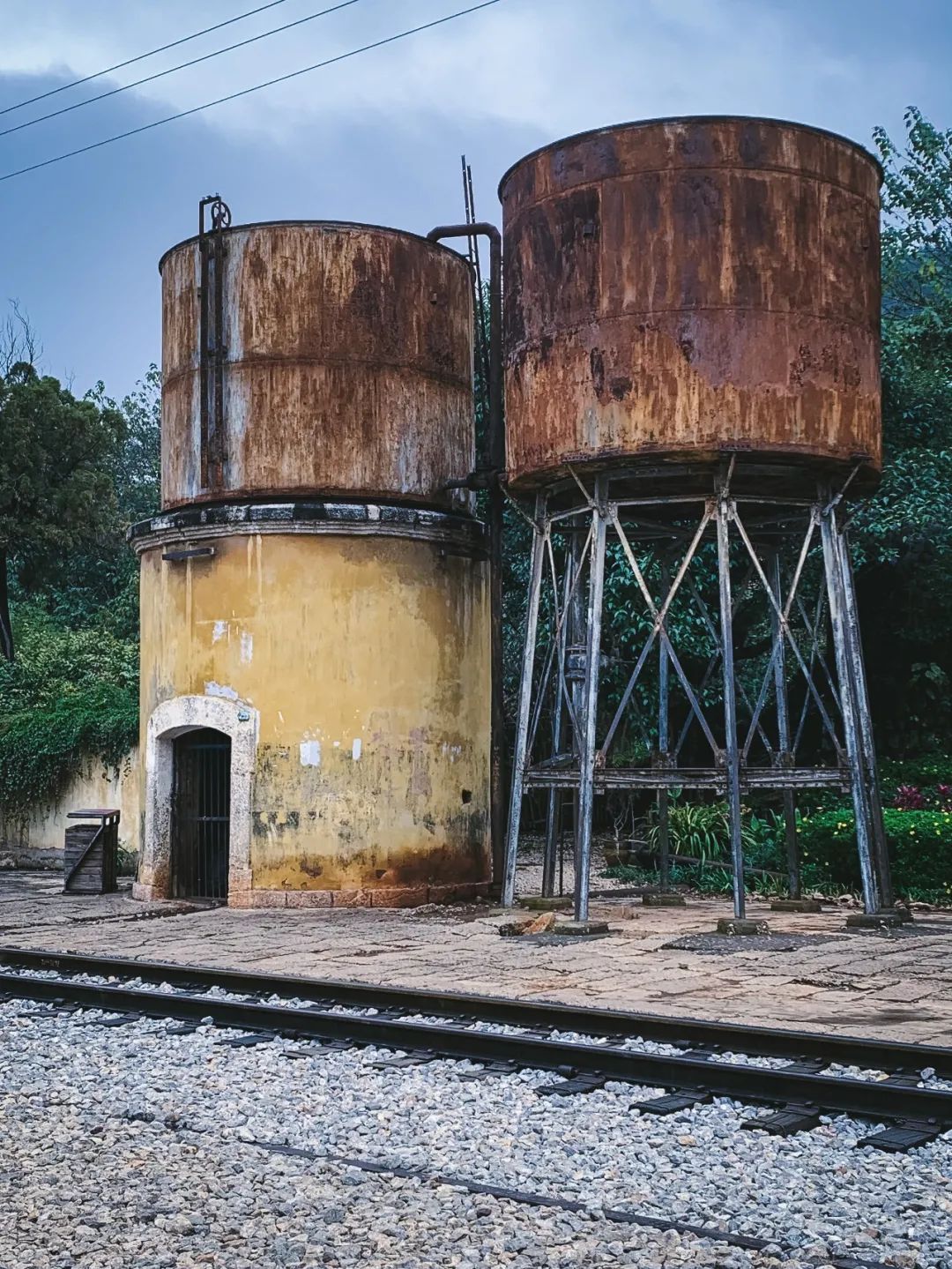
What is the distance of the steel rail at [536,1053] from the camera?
602cm

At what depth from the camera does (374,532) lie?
15.4 metres

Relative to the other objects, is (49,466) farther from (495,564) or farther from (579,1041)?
(579,1041)

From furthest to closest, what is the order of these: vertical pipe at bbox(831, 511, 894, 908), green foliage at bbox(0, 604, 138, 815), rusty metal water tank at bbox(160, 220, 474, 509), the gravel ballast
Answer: green foliage at bbox(0, 604, 138, 815) → rusty metal water tank at bbox(160, 220, 474, 509) → vertical pipe at bbox(831, 511, 894, 908) → the gravel ballast

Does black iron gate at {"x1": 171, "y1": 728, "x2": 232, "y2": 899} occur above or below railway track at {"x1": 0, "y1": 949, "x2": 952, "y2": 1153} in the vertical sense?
above

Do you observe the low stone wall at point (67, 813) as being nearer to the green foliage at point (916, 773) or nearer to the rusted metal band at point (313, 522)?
the rusted metal band at point (313, 522)

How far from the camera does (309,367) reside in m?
15.6

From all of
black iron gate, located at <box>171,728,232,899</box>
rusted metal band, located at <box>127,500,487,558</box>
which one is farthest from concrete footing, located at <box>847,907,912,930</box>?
black iron gate, located at <box>171,728,232,899</box>

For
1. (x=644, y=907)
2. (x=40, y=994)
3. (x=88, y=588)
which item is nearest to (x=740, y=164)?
(x=644, y=907)

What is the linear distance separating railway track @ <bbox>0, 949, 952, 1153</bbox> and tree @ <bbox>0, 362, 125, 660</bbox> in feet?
71.4

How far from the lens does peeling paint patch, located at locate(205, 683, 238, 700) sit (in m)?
15.1

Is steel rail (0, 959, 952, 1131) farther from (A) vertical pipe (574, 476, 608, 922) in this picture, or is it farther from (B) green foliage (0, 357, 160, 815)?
(B) green foliage (0, 357, 160, 815)

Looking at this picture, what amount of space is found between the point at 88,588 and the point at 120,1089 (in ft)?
108

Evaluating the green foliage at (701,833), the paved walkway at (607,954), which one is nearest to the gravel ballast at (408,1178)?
the paved walkway at (607,954)

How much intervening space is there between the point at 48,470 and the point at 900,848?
21.1 metres
